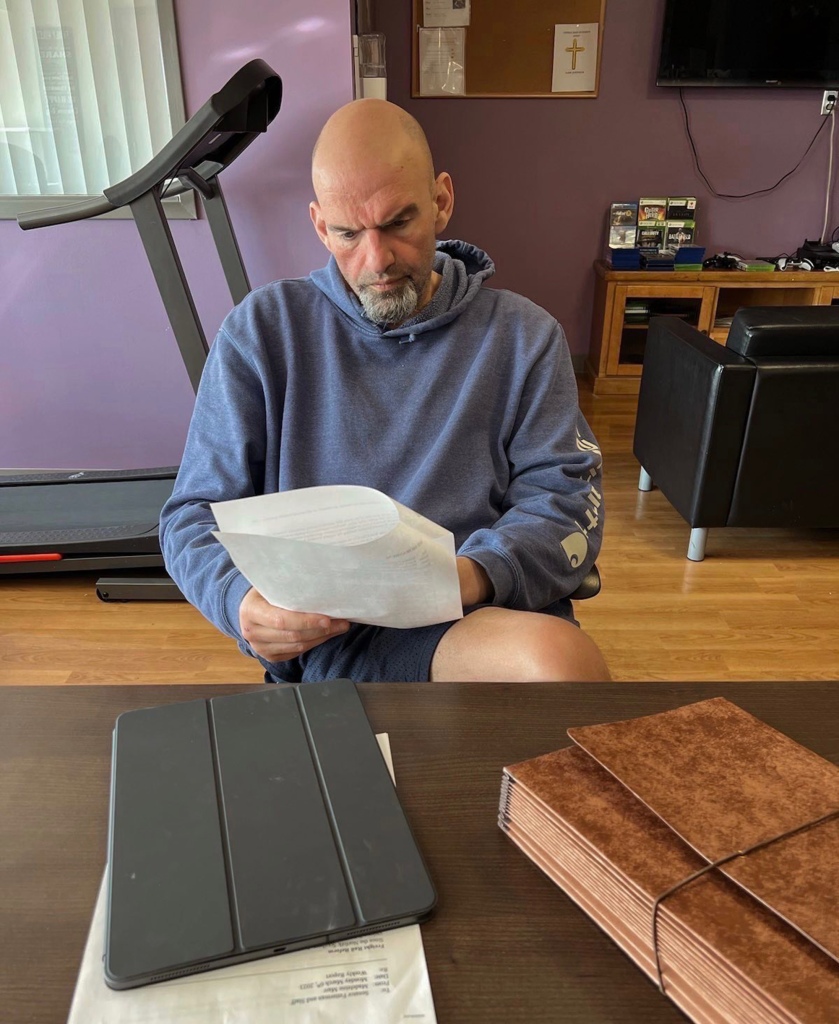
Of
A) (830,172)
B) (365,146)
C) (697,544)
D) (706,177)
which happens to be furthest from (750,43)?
(365,146)

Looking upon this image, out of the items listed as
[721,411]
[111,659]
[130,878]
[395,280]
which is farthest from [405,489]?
[721,411]

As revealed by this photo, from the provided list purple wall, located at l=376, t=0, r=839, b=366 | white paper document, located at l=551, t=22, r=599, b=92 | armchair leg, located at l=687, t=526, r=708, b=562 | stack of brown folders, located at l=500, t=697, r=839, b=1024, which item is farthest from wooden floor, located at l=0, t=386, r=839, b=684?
white paper document, located at l=551, t=22, r=599, b=92

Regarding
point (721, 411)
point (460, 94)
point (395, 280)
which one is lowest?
point (721, 411)

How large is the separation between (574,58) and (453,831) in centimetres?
421

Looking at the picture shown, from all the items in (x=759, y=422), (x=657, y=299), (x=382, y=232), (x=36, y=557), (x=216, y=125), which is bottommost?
(x=36, y=557)

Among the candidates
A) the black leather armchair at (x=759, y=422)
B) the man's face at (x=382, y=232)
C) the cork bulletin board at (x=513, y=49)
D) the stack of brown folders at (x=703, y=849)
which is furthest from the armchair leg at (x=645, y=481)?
the stack of brown folders at (x=703, y=849)

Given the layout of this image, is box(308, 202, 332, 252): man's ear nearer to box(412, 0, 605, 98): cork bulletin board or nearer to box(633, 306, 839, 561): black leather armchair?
box(633, 306, 839, 561): black leather armchair

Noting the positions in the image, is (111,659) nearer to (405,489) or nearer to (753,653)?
(405,489)

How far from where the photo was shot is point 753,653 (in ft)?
6.54

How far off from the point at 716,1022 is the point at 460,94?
14.0ft

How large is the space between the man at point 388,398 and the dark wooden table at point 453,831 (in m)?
0.32

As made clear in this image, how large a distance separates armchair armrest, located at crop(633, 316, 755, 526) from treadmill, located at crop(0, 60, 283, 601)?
4.43 feet

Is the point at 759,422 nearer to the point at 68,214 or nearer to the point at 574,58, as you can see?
the point at 68,214

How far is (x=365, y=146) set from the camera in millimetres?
1123
